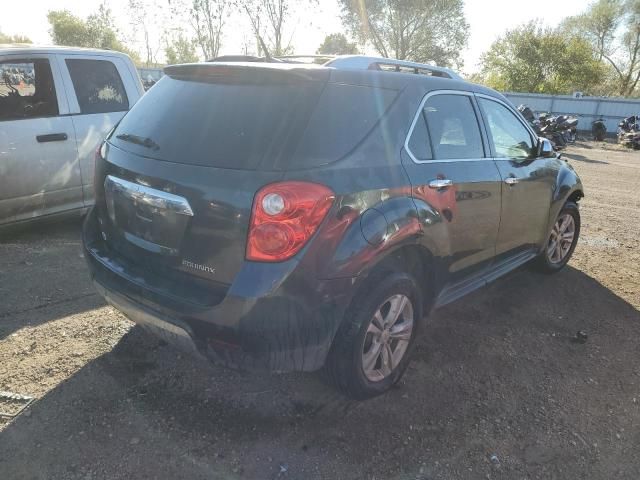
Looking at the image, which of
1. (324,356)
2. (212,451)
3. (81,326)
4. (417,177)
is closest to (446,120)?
(417,177)

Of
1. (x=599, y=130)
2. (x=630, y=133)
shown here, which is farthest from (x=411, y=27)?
(x=630, y=133)

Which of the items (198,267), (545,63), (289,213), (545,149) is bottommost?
(198,267)

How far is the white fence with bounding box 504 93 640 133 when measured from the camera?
26.4 metres

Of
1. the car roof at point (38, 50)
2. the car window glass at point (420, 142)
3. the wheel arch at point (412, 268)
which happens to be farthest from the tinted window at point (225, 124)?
the car roof at point (38, 50)

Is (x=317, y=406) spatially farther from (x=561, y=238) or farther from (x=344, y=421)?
(x=561, y=238)

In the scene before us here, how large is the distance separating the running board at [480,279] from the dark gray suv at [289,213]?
5 centimetres

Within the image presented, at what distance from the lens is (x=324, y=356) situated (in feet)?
7.75

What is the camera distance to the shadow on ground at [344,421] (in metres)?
2.29

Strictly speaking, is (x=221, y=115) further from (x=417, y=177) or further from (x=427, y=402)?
(x=427, y=402)

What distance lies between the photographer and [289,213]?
2.11 m

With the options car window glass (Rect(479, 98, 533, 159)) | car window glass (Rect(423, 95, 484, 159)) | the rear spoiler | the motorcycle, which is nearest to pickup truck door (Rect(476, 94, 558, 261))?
car window glass (Rect(479, 98, 533, 159))

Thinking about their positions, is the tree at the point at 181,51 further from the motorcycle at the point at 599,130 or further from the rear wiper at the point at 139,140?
the rear wiper at the point at 139,140

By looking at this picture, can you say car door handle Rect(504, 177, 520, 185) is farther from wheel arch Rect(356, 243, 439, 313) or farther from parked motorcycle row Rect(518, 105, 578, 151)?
parked motorcycle row Rect(518, 105, 578, 151)

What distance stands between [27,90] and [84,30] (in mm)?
51690
